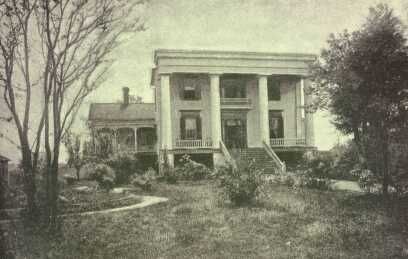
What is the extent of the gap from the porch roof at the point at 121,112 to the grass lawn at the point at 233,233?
14.6 meters

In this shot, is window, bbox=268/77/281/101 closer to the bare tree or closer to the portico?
the portico

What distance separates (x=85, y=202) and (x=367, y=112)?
7.27 meters

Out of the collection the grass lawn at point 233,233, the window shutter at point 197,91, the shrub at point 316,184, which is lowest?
the grass lawn at point 233,233

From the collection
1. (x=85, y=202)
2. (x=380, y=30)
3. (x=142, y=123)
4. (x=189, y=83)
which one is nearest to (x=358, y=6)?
(x=380, y=30)

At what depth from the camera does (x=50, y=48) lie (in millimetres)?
6602

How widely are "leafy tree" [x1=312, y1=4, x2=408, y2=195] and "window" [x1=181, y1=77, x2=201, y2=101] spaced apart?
12078 mm

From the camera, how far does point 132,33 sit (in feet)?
Answer: 27.2

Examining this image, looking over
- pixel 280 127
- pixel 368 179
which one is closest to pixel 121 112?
pixel 280 127

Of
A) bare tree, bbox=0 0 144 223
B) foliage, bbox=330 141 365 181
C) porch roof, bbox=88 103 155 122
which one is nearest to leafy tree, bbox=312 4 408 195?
foliage, bbox=330 141 365 181

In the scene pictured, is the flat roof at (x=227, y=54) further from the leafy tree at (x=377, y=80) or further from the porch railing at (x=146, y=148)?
the leafy tree at (x=377, y=80)

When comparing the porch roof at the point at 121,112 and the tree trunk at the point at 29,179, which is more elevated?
the porch roof at the point at 121,112

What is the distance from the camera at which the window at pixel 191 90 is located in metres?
20.8

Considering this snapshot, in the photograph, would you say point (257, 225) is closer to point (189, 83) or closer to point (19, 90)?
point (19, 90)

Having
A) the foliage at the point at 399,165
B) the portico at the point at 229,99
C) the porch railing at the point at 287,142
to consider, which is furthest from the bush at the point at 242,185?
the porch railing at the point at 287,142
